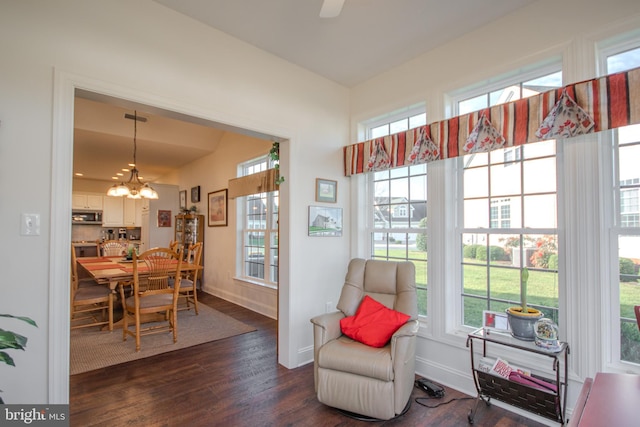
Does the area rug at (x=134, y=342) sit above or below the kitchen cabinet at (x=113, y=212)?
below

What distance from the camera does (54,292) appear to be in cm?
185

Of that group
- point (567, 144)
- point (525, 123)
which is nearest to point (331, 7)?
point (525, 123)

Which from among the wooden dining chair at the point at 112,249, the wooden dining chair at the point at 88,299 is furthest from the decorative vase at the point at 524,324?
the wooden dining chair at the point at 112,249

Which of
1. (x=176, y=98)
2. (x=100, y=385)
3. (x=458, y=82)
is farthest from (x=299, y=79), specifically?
(x=100, y=385)

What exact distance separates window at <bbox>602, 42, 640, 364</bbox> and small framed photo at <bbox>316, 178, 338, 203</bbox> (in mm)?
2195

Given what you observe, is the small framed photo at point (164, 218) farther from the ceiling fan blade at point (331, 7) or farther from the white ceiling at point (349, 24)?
the ceiling fan blade at point (331, 7)

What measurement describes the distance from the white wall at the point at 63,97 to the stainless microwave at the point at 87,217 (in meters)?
7.27

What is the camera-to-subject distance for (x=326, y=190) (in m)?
3.31

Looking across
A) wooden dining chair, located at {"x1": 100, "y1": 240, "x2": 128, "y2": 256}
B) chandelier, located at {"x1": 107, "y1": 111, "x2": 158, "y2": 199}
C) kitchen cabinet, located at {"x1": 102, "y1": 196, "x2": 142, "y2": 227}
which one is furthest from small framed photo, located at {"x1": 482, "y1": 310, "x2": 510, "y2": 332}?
kitchen cabinet, located at {"x1": 102, "y1": 196, "x2": 142, "y2": 227}

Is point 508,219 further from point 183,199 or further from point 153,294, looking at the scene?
point 183,199

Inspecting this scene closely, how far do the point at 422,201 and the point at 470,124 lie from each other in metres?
0.81

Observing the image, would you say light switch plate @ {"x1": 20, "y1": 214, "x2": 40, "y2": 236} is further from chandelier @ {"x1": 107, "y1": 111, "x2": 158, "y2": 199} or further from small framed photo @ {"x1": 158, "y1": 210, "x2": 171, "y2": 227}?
small framed photo @ {"x1": 158, "y1": 210, "x2": 171, "y2": 227}

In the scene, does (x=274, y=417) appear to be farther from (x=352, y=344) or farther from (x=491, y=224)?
(x=491, y=224)

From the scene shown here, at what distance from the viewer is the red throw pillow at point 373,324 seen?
234 cm
